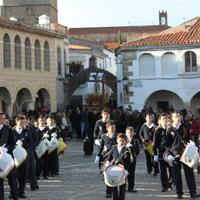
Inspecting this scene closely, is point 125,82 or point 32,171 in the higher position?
point 125,82

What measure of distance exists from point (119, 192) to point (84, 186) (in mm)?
3157

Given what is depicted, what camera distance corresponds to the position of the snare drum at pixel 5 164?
38.6 ft

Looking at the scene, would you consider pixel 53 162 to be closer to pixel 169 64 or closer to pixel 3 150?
pixel 3 150

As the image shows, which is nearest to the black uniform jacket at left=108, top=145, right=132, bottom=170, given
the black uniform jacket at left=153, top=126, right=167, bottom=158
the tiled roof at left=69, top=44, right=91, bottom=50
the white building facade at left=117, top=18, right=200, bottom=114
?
the black uniform jacket at left=153, top=126, right=167, bottom=158

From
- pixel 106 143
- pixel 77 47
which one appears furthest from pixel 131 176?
pixel 77 47

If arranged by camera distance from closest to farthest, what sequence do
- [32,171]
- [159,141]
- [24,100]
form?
[159,141]
[32,171]
[24,100]

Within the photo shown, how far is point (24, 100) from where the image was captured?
3850 cm

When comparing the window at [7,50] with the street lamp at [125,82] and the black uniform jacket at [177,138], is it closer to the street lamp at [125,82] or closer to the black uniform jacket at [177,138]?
the street lamp at [125,82]

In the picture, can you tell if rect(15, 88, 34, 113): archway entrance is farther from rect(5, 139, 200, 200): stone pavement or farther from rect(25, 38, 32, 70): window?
rect(5, 139, 200, 200): stone pavement

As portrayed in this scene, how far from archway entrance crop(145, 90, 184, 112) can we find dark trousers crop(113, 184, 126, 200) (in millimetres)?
27195

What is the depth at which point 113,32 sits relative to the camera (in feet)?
379

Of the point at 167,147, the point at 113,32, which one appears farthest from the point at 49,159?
the point at 113,32

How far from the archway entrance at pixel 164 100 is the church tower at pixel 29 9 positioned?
33.7 meters

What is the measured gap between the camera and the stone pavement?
13.1 meters
